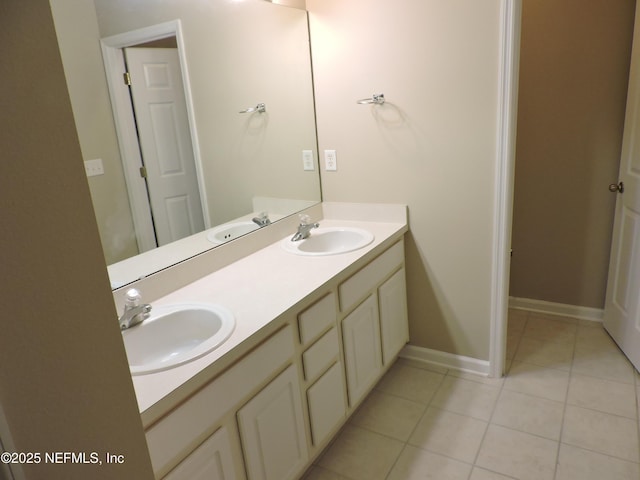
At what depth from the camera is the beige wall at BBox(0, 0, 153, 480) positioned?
1.58 feet

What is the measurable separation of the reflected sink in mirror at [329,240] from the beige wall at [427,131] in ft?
0.80

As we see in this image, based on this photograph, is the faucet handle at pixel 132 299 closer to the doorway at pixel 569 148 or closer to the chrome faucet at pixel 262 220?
the chrome faucet at pixel 262 220

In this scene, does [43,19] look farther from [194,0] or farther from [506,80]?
[506,80]

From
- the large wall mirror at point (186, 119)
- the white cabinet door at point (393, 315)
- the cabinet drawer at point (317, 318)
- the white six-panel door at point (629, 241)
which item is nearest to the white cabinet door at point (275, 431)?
the cabinet drawer at point (317, 318)

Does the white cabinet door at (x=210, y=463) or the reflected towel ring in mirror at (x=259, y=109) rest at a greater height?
the reflected towel ring in mirror at (x=259, y=109)

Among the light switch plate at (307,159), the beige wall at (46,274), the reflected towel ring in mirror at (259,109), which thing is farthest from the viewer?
the light switch plate at (307,159)

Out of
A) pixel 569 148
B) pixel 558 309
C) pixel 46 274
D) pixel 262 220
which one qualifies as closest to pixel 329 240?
pixel 262 220

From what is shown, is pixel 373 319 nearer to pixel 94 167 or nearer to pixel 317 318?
pixel 317 318

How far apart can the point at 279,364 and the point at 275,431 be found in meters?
0.22

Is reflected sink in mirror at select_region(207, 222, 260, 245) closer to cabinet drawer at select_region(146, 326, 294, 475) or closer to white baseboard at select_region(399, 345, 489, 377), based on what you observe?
cabinet drawer at select_region(146, 326, 294, 475)

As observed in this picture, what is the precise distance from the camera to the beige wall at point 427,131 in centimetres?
210

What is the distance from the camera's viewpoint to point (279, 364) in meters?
1.49

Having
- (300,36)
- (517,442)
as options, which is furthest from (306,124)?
(517,442)

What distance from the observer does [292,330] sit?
1.56 metres
